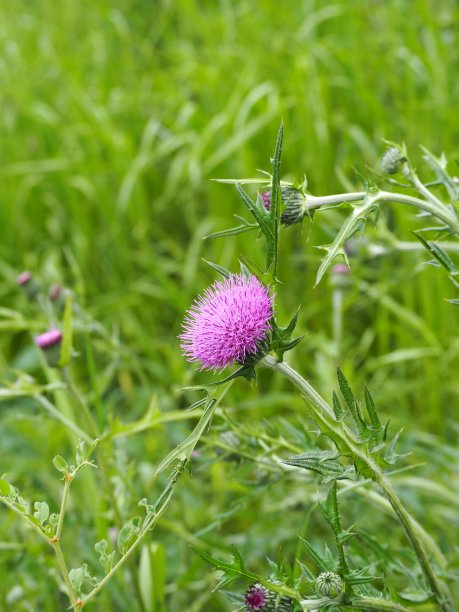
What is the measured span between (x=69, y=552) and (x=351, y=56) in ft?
7.27

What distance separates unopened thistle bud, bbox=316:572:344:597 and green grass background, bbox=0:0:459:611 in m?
0.76

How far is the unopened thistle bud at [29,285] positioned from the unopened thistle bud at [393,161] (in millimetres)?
989

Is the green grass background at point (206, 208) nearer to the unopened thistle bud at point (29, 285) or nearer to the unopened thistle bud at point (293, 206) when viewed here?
the unopened thistle bud at point (29, 285)

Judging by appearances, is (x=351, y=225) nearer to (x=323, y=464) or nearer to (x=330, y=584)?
(x=323, y=464)

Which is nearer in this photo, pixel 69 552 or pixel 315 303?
pixel 69 552

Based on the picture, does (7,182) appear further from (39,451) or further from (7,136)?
(39,451)

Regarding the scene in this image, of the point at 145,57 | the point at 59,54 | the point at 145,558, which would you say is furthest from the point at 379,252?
the point at 59,54

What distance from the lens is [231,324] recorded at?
35.3 inches

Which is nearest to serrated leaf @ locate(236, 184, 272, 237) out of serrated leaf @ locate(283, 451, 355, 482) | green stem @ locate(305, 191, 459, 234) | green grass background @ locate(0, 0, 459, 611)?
green stem @ locate(305, 191, 459, 234)

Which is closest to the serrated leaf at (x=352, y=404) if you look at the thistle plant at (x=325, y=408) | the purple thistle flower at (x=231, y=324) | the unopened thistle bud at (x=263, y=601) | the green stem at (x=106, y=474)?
the thistle plant at (x=325, y=408)

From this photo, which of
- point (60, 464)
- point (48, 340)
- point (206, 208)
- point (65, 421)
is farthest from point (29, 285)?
point (206, 208)

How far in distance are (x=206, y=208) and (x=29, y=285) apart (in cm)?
160

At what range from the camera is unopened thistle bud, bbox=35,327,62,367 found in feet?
4.95

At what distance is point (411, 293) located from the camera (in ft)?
8.38
